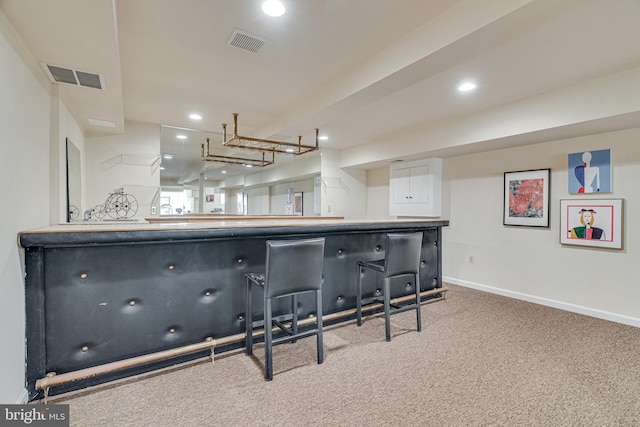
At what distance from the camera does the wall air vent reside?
2.18m

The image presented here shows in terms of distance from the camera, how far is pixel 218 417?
1616 mm

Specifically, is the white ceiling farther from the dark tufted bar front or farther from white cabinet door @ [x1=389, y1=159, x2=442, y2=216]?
white cabinet door @ [x1=389, y1=159, x2=442, y2=216]

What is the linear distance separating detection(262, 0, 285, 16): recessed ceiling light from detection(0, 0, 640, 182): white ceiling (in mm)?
41

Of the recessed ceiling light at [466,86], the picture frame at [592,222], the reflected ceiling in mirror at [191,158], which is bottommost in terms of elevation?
the picture frame at [592,222]

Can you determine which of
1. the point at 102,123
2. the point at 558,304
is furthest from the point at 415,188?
the point at 102,123

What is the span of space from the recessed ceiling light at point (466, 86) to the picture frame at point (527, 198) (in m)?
1.70

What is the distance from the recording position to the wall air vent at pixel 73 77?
86.0 inches

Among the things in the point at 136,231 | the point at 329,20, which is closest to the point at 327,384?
the point at 136,231

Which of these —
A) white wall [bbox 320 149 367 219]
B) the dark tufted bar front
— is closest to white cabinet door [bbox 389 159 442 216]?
white wall [bbox 320 149 367 219]

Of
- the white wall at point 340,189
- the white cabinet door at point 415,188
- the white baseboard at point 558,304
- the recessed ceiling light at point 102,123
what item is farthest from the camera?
the white wall at point 340,189

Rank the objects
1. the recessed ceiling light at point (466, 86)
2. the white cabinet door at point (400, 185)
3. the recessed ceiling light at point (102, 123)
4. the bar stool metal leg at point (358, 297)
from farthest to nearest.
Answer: the white cabinet door at point (400, 185)
the recessed ceiling light at point (102, 123)
the recessed ceiling light at point (466, 86)
the bar stool metal leg at point (358, 297)

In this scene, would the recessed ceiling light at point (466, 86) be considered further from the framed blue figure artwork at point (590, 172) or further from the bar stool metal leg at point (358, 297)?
the bar stool metal leg at point (358, 297)

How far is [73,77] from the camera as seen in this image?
2.33 meters

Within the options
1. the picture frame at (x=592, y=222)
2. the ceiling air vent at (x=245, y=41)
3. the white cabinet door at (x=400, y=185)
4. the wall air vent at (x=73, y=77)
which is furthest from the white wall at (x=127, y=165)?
the picture frame at (x=592, y=222)
